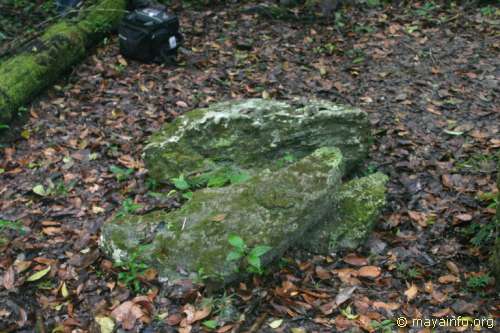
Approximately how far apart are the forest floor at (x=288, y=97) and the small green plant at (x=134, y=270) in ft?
0.07

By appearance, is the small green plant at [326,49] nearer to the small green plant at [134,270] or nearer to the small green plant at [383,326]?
the small green plant at [134,270]

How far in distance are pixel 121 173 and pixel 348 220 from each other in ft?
7.20

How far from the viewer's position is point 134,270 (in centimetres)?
379

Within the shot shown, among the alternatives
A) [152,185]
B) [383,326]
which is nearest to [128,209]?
[152,185]

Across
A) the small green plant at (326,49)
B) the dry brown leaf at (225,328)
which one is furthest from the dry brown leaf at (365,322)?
the small green plant at (326,49)

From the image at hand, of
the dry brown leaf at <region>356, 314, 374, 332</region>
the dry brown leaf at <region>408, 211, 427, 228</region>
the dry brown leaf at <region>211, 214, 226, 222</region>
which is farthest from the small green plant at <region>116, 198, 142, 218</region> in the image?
the dry brown leaf at <region>408, 211, 427, 228</region>

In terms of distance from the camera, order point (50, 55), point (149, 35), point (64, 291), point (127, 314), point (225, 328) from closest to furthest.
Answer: point (225, 328) < point (127, 314) < point (64, 291) < point (50, 55) < point (149, 35)

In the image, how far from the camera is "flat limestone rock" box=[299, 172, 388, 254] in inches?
162

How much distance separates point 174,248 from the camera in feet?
12.4

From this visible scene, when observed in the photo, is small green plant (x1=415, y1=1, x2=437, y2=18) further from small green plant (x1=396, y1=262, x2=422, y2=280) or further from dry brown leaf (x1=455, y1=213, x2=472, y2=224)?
small green plant (x1=396, y1=262, x2=422, y2=280)

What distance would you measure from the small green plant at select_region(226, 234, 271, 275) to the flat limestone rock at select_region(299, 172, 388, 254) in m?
0.54

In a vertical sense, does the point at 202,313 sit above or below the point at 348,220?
below

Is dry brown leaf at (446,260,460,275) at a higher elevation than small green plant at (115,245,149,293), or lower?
lower

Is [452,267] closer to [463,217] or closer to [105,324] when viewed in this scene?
[463,217]
